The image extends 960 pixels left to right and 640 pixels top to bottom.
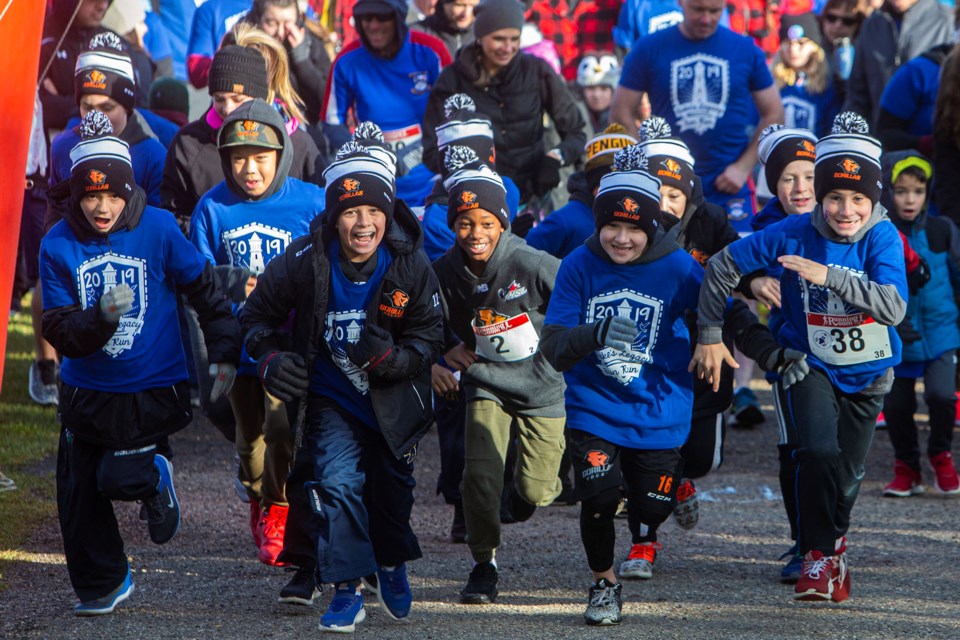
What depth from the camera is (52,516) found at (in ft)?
24.3

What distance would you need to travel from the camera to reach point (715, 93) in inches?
351

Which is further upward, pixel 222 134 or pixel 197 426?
pixel 222 134

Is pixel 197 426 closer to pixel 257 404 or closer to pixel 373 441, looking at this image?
pixel 257 404

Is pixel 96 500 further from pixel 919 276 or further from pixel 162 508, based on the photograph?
pixel 919 276

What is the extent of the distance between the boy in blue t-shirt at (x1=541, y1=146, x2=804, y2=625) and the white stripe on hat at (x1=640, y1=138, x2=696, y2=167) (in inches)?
38.5

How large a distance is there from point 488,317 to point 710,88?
339 cm

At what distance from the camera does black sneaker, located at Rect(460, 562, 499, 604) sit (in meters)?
5.89

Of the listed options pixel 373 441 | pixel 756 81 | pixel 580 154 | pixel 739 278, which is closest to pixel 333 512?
pixel 373 441

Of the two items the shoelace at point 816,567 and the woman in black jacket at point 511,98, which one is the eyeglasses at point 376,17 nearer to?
the woman in black jacket at point 511,98

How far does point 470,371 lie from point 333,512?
3.27 feet

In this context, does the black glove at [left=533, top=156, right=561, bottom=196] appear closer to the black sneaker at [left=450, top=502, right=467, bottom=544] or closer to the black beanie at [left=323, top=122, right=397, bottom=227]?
the black sneaker at [left=450, top=502, right=467, bottom=544]

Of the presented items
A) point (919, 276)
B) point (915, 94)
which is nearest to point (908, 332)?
point (919, 276)

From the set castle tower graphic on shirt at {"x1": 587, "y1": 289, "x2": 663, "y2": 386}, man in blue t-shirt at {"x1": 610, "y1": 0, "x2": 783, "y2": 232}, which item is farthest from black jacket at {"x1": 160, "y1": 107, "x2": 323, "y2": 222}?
man in blue t-shirt at {"x1": 610, "y1": 0, "x2": 783, "y2": 232}

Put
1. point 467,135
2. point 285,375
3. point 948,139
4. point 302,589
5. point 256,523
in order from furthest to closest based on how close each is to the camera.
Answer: point 948,139, point 467,135, point 256,523, point 302,589, point 285,375
